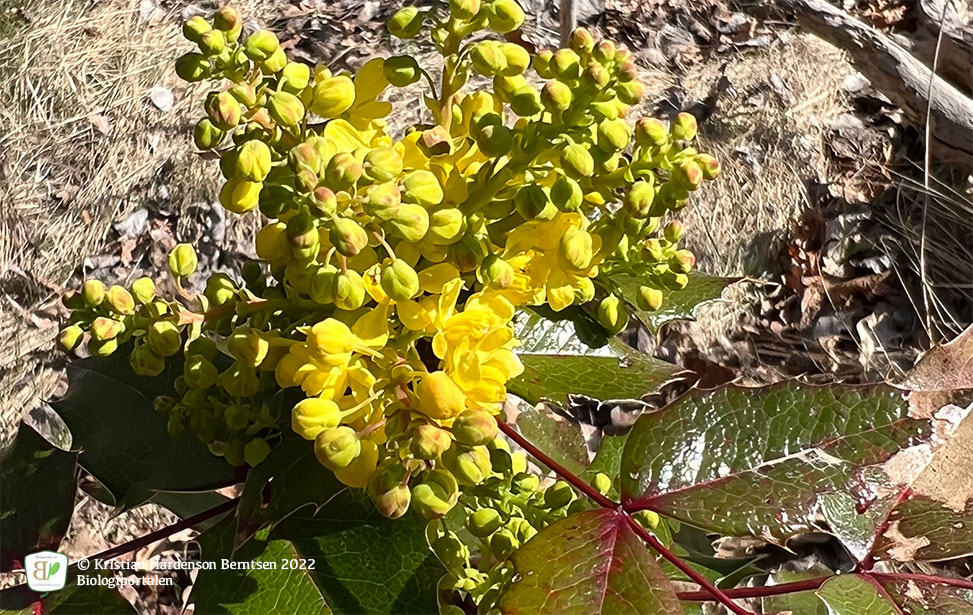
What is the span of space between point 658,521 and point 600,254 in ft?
1.23

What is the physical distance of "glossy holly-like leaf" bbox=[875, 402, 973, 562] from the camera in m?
0.86

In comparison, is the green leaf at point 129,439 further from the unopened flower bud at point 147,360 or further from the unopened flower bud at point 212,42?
the unopened flower bud at point 212,42

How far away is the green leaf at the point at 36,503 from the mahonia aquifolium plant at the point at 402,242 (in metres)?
0.27

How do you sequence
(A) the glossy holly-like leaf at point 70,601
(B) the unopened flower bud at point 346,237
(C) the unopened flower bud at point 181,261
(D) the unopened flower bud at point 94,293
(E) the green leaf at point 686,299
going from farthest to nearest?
1. (E) the green leaf at point 686,299
2. (A) the glossy holly-like leaf at point 70,601
3. (C) the unopened flower bud at point 181,261
4. (D) the unopened flower bud at point 94,293
5. (B) the unopened flower bud at point 346,237

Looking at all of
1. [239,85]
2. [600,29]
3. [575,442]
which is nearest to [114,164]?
[600,29]

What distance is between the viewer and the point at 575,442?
1.20 meters

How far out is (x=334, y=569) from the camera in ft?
2.76

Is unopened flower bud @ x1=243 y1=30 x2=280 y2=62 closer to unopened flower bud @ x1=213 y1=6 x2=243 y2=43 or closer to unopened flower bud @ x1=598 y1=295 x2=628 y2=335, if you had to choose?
unopened flower bud @ x1=213 y1=6 x2=243 y2=43

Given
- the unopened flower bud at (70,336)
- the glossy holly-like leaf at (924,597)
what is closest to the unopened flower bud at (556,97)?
the unopened flower bud at (70,336)

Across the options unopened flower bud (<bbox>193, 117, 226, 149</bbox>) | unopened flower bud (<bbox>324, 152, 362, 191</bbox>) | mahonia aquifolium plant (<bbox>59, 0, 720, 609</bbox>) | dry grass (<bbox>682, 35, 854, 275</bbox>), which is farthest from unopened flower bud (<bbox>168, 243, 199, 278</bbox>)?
dry grass (<bbox>682, 35, 854, 275</bbox>)

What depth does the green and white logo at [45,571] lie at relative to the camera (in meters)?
0.93

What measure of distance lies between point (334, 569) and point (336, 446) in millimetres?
265

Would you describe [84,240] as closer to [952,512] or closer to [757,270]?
[757,270]

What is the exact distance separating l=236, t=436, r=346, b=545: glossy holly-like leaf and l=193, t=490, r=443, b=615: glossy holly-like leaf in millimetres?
75
